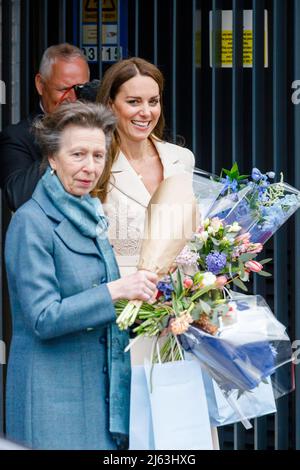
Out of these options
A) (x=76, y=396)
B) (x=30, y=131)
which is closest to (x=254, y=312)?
(x=76, y=396)

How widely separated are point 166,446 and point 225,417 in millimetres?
359

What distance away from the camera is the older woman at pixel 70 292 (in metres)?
4.00

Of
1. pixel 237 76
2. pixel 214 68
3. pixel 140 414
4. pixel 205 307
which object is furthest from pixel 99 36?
pixel 140 414

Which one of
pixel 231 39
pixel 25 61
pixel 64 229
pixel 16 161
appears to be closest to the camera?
Result: pixel 64 229

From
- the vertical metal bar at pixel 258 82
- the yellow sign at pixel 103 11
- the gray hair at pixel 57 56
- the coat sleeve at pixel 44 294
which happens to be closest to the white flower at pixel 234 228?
the coat sleeve at pixel 44 294

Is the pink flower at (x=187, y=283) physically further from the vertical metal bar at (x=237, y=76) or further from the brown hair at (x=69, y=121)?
the vertical metal bar at (x=237, y=76)

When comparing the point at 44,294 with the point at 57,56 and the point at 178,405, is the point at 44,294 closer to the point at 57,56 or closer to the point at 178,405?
the point at 178,405

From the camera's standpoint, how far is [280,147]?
18.6 feet

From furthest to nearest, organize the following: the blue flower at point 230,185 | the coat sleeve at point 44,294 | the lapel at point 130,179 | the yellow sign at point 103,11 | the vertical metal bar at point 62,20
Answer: the yellow sign at point 103,11, the vertical metal bar at point 62,20, the lapel at point 130,179, the blue flower at point 230,185, the coat sleeve at point 44,294

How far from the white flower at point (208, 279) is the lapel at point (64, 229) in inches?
14.8

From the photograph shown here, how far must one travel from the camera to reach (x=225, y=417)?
4.31 m

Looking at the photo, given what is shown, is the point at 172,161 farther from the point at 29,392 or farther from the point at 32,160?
the point at 29,392

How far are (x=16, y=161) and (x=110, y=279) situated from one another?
1.06 meters

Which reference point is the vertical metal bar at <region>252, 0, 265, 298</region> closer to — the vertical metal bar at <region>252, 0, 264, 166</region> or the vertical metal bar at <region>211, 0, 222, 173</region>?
the vertical metal bar at <region>252, 0, 264, 166</region>
